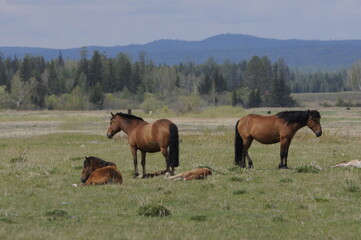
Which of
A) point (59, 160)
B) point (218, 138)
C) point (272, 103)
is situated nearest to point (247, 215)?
point (59, 160)

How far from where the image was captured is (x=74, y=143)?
35031 mm

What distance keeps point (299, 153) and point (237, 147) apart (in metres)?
5.51

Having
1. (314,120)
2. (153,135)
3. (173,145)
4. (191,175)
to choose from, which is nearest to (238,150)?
(314,120)

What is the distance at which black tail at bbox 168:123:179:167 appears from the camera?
17172 mm

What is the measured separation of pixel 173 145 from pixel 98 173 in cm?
242

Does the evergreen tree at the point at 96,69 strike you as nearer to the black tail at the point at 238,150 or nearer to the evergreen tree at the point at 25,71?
the evergreen tree at the point at 25,71

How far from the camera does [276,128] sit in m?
19.6

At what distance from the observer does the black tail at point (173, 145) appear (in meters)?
17.2

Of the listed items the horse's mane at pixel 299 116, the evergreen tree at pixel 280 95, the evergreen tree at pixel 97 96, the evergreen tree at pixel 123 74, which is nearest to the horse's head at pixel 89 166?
the horse's mane at pixel 299 116

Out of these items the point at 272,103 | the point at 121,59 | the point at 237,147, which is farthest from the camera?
the point at 121,59

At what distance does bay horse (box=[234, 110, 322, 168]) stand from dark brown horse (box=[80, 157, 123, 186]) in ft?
17.3

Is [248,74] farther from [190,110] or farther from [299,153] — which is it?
[299,153]

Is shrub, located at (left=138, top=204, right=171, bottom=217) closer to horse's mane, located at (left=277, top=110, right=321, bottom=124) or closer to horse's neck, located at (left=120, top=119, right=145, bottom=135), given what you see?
horse's neck, located at (left=120, top=119, right=145, bottom=135)

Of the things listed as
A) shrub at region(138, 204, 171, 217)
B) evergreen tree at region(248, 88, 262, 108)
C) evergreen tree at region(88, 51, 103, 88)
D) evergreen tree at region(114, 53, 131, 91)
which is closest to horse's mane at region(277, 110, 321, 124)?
shrub at region(138, 204, 171, 217)
